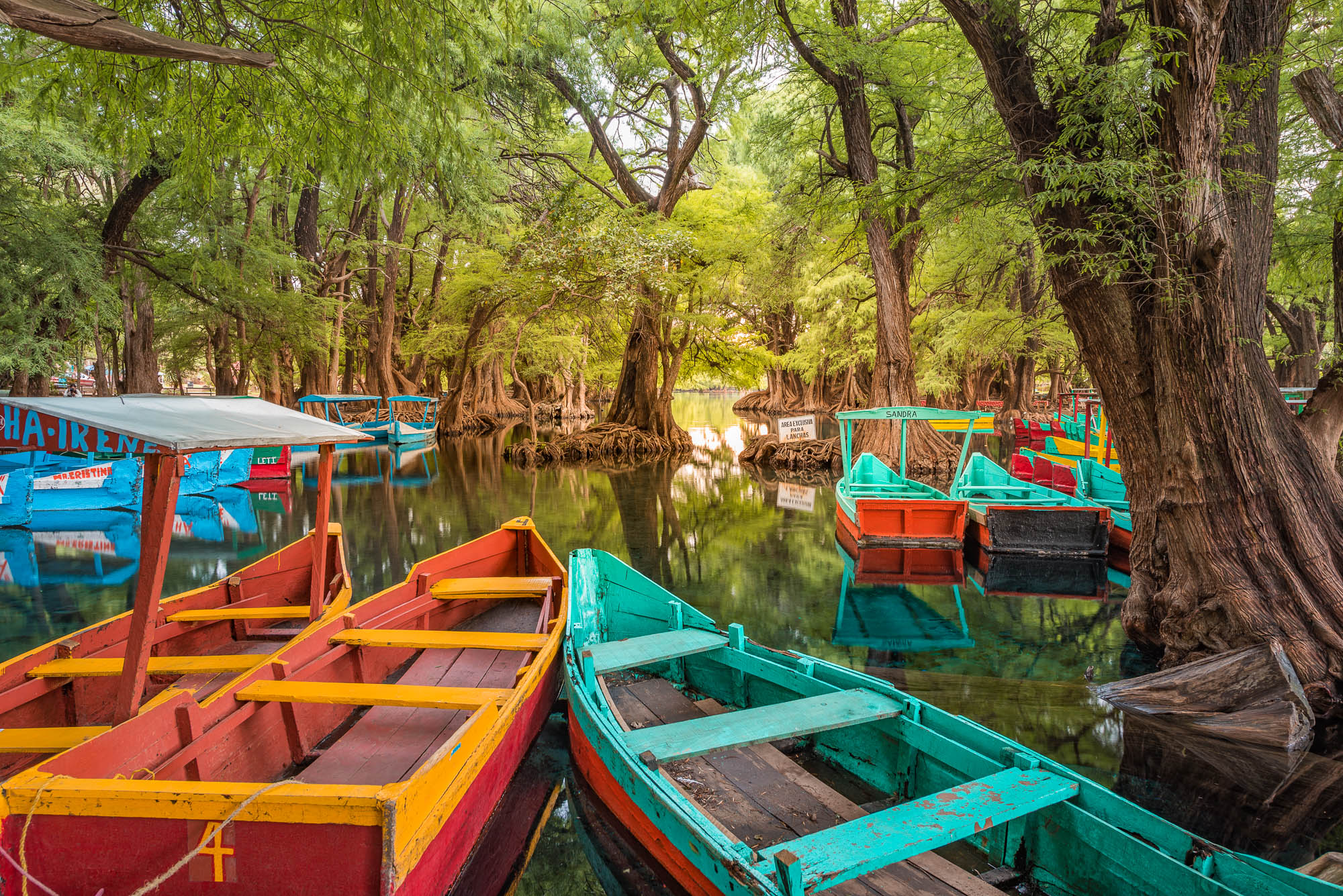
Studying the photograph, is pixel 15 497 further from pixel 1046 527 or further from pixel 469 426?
pixel 469 426

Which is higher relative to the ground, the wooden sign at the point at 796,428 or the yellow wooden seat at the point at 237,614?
the wooden sign at the point at 796,428

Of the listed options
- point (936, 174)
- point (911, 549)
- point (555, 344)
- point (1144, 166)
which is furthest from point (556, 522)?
point (555, 344)

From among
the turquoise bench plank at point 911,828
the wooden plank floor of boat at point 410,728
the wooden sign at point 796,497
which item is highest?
the turquoise bench plank at point 911,828

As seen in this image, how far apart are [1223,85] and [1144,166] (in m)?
1.26

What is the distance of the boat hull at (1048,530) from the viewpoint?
10.5m

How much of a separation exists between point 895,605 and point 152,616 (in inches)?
301

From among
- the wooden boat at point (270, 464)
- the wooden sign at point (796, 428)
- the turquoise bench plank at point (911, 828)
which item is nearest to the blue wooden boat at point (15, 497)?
the wooden boat at point (270, 464)

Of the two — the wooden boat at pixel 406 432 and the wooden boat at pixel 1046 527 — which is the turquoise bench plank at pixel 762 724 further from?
the wooden boat at pixel 406 432

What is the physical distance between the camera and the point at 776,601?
9023mm

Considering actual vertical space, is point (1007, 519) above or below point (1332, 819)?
above

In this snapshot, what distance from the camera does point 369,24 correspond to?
659 centimetres

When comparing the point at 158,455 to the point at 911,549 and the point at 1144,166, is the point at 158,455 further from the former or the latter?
the point at 911,549

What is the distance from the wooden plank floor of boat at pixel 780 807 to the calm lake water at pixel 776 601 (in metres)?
0.67

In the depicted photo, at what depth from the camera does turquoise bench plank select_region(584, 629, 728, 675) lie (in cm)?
483
